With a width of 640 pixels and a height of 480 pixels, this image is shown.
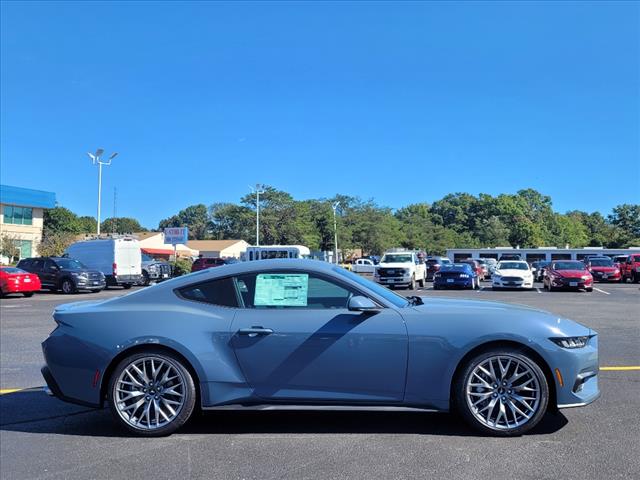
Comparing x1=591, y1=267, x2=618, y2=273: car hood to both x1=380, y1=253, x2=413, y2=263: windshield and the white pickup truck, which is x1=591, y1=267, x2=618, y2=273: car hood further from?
x1=380, y1=253, x2=413, y2=263: windshield

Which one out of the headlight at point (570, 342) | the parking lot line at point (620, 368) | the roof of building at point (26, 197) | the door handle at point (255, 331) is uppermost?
the roof of building at point (26, 197)

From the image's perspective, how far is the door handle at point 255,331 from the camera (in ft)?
15.1

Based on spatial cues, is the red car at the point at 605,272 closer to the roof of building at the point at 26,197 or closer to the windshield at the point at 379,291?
the windshield at the point at 379,291

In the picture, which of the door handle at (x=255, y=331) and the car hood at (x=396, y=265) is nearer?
the door handle at (x=255, y=331)

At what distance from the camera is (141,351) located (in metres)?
4.71

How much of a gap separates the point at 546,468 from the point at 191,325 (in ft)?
9.62

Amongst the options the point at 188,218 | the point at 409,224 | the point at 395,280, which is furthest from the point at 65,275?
the point at 188,218

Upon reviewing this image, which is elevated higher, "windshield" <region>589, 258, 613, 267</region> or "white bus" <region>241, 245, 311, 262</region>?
"white bus" <region>241, 245, 311, 262</region>

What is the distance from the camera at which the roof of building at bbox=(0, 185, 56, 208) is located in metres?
44.6

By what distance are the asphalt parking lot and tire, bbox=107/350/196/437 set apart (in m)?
0.14

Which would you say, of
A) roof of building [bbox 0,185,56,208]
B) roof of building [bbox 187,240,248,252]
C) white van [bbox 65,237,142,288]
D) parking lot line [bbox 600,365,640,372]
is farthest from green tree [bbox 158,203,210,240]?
parking lot line [bbox 600,365,640,372]

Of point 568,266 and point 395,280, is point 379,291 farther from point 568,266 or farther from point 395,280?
point 568,266

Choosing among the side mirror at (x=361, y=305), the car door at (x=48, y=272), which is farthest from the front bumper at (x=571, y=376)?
the car door at (x=48, y=272)

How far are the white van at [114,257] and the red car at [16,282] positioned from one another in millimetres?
4661
